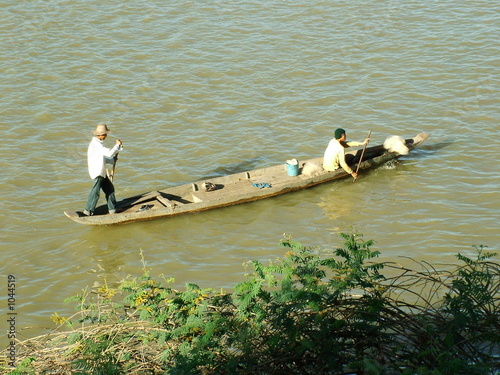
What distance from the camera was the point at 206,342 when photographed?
19.6 feet

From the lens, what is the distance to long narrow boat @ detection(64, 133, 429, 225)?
424 inches

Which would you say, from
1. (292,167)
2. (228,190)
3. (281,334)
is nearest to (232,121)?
(292,167)

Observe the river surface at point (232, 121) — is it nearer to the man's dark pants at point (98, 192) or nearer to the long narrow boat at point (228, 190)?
the long narrow boat at point (228, 190)

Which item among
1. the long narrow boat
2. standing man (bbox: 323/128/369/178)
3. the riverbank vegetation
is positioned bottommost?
the riverbank vegetation

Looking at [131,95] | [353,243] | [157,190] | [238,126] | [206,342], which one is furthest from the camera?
[131,95]

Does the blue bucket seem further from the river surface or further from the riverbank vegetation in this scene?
the riverbank vegetation

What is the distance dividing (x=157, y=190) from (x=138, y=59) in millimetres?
6032

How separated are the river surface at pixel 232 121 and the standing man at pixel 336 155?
39cm

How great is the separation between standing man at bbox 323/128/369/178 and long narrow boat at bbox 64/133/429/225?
130 millimetres

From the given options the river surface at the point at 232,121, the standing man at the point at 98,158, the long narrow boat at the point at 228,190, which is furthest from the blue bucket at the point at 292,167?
the standing man at the point at 98,158

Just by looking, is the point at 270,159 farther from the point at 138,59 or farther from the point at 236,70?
the point at 138,59

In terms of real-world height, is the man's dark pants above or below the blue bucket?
below

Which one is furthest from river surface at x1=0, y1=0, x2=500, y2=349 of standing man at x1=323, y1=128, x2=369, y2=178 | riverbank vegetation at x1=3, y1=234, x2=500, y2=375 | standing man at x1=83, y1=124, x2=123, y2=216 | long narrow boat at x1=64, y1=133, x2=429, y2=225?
riverbank vegetation at x1=3, y1=234, x2=500, y2=375

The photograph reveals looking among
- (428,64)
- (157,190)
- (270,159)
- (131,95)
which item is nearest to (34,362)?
(157,190)
